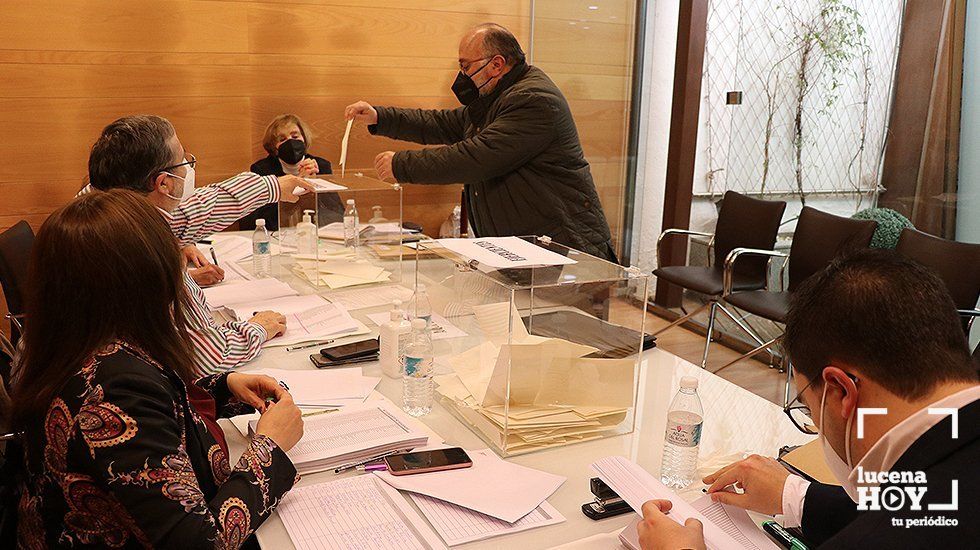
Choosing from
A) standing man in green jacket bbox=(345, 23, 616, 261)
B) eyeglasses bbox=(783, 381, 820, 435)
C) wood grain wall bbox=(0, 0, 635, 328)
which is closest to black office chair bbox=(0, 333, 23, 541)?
eyeglasses bbox=(783, 381, 820, 435)

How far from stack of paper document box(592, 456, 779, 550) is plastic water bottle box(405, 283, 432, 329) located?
0.75 meters

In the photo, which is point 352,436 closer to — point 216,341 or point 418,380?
point 418,380

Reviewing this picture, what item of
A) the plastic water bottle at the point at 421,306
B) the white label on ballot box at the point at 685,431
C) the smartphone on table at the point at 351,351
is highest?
the plastic water bottle at the point at 421,306

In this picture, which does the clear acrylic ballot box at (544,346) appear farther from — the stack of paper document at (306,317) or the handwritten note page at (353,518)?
the stack of paper document at (306,317)

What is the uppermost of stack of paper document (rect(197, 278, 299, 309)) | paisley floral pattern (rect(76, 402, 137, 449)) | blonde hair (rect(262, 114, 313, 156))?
blonde hair (rect(262, 114, 313, 156))

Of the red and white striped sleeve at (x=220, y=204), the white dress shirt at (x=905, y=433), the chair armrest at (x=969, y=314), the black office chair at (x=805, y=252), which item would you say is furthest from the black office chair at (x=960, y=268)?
the red and white striped sleeve at (x=220, y=204)

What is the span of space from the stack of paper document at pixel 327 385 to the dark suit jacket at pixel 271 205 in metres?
0.95

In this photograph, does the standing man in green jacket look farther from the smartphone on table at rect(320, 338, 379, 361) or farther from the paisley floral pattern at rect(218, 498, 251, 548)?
the paisley floral pattern at rect(218, 498, 251, 548)

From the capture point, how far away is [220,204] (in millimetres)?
2686

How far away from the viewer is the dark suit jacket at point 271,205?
2.86 meters

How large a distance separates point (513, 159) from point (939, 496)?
2266mm

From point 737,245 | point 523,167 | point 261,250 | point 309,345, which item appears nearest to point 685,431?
point 309,345

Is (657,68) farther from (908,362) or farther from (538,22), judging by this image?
(908,362)

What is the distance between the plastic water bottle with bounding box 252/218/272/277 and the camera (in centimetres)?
302
